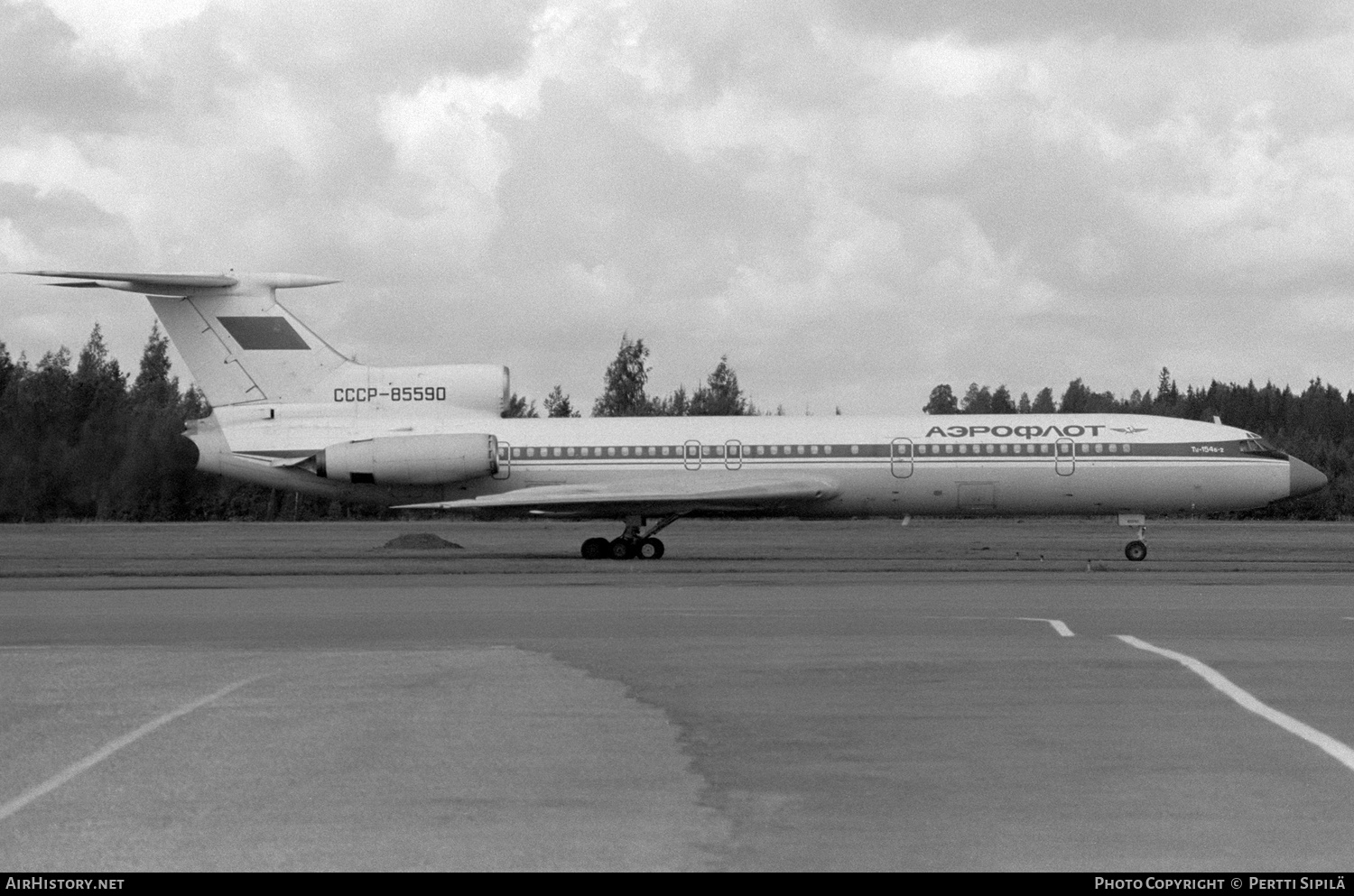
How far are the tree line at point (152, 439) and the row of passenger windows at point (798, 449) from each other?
286 centimetres

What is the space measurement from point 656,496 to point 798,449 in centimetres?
351

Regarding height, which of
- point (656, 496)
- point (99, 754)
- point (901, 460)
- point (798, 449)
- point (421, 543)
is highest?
point (798, 449)

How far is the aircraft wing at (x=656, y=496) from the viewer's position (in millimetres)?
36719

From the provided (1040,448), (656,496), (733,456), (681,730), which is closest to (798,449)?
(733,456)

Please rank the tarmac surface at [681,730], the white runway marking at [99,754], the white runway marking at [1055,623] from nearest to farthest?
the tarmac surface at [681,730]
the white runway marking at [99,754]
the white runway marking at [1055,623]

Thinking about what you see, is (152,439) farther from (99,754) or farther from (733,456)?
(99,754)

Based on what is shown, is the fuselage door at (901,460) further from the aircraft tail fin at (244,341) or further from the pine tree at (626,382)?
the pine tree at (626,382)

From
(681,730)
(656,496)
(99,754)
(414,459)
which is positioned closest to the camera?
(99,754)

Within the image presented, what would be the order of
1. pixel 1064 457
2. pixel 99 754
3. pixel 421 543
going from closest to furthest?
pixel 99 754
pixel 1064 457
pixel 421 543

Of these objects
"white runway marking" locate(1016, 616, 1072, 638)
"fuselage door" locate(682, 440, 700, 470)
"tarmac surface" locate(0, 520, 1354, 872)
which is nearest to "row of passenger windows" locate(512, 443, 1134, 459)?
"fuselage door" locate(682, 440, 700, 470)

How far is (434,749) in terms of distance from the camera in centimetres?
983

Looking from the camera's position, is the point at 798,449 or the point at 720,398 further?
→ the point at 720,398

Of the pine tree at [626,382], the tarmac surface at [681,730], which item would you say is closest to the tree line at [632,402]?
the pine tree at [626,382]

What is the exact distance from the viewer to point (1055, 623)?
18.6 meters
